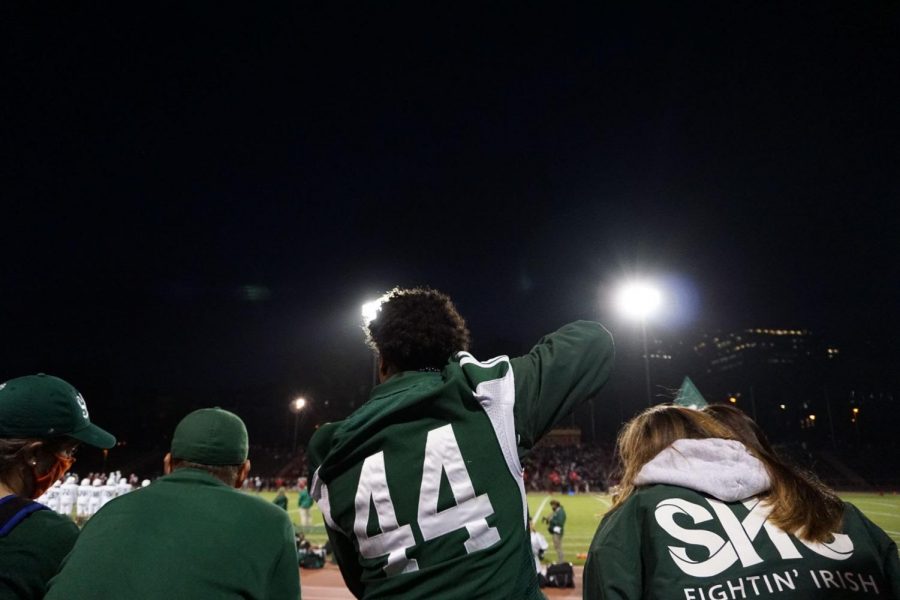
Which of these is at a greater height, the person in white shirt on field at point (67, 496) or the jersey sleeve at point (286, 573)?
the jersey sleeve at point (286, 573)

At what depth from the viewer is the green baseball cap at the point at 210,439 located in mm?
2217

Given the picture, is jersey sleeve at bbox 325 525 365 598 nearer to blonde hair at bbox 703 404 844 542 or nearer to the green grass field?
blonde hair at bbox 703 404 844 542

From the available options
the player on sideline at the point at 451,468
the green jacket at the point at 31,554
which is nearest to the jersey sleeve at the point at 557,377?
the player on sideline at the point at 451,468

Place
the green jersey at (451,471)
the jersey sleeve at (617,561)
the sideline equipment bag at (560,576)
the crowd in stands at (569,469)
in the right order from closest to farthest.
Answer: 1. the green jersey at (451,471)
2. the jersey sleeve at (617,561)
3. the sideline equipment bag at (560,576)
4. the crowd in stands at (569,469)

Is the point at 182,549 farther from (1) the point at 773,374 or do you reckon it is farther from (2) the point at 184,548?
(1) the point at 773,374

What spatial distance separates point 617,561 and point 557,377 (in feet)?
2.60

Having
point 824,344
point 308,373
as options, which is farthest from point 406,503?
point 824,344

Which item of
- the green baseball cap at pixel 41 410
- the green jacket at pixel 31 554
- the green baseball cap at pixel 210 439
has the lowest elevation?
the green jacket at pixel 31 554

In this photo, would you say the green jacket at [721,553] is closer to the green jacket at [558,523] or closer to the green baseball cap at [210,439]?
the green baseball cap at [210,439]

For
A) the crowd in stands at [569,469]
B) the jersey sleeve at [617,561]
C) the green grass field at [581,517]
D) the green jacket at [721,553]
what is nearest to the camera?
the green jacket at [721,553]

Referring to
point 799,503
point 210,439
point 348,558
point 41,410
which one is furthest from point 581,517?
point 41,410

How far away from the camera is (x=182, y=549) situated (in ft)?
5.94

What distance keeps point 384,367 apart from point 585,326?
892mm

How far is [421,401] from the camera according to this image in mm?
1792
